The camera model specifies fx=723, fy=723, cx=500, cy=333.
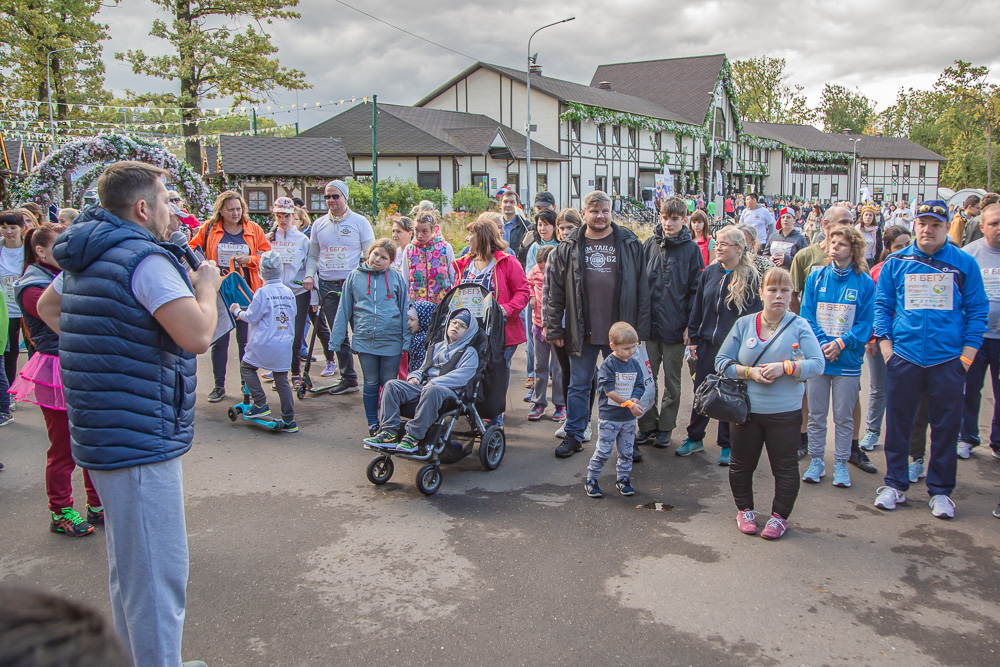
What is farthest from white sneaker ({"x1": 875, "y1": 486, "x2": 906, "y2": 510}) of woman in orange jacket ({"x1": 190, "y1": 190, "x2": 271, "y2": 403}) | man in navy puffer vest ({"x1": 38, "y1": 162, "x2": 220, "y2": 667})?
woman in orange jacket ({"x1": 190, "y1": 190, "x2": 271, "y2": 403})

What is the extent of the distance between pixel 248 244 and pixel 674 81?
55.5 meters

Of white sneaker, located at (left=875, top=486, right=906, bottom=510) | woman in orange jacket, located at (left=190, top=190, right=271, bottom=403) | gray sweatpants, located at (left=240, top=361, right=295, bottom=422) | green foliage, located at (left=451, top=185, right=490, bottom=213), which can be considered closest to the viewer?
white sneaker, located at (left=875, top=486, right=906, bottom=510)

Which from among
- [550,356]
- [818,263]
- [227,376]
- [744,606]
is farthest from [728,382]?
[227,376]

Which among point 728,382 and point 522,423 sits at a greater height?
point 728,382

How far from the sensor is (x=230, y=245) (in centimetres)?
762

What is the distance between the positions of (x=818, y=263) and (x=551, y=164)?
123 feet

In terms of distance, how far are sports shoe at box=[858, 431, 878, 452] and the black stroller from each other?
3.18 metres

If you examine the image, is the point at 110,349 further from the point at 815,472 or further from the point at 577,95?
the point at 577,95

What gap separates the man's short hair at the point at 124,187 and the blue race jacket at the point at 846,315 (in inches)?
188

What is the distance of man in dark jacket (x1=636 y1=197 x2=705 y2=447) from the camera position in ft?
20.6

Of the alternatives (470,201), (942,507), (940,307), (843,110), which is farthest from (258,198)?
(843,110)

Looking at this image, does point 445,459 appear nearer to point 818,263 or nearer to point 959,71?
point 818,263

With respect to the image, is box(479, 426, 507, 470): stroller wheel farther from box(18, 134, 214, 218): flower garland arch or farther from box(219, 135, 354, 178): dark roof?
box(219, 135, 354, 178): dark roof

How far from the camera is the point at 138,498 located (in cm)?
276
